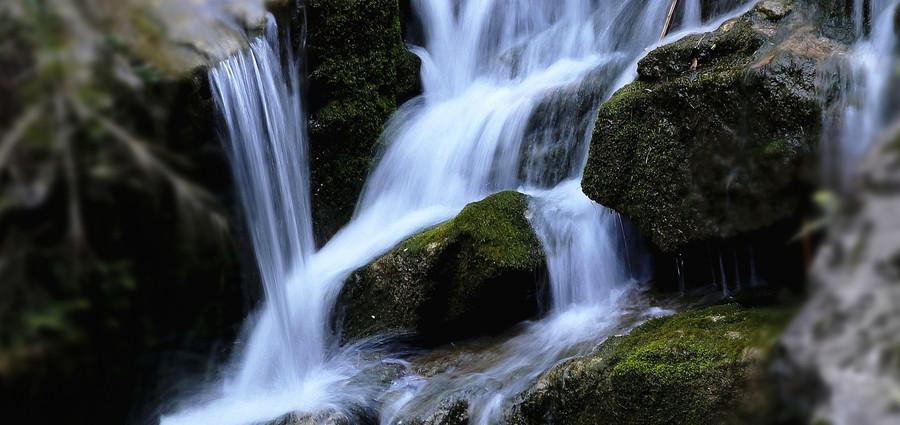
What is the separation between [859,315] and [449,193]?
22.0 feet

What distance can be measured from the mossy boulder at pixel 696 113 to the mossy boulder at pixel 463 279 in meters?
0.77

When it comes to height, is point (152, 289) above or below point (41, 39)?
below

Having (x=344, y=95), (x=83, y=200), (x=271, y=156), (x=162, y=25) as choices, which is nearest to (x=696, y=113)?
(x=271, y=156)

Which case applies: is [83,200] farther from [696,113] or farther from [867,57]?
[867,57]

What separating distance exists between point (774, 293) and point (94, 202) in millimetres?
4746

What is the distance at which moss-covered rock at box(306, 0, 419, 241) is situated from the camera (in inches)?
311

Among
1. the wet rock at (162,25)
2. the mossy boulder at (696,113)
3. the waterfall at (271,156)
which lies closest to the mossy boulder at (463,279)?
the mossy boulder at (696,113)

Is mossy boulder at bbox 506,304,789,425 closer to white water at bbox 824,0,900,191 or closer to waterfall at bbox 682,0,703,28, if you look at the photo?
white water at bbox 824,0,900,191

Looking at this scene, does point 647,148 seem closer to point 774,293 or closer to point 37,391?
point 774,293

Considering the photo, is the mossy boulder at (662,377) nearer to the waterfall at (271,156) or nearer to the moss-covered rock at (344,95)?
the waterfall at (271,156)

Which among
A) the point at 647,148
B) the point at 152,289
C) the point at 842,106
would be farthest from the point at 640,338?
the point at 152,289

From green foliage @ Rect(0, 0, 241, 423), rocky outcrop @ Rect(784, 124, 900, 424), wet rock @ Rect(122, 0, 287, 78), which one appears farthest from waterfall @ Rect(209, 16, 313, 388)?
rocky outcrop @ Rect(784, 124, 900, 424)

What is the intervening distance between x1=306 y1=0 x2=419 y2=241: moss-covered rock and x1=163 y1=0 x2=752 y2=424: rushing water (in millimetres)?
209

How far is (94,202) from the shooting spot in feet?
5.07
